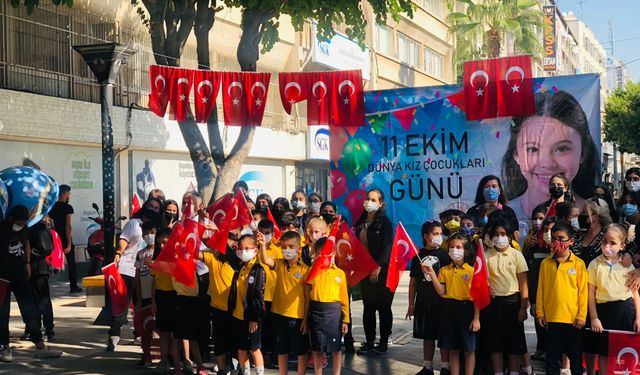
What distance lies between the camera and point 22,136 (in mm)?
16641

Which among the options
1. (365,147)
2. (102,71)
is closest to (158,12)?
(102,71)

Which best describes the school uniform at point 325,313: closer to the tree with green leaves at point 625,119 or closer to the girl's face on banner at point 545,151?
the girl's face on banner at point 545,151

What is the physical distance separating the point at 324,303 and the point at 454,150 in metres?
4.93

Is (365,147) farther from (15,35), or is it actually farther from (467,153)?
(15,35)

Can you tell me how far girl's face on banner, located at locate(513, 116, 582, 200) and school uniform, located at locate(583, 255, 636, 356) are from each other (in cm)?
392

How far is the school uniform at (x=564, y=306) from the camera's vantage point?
25.3 feet

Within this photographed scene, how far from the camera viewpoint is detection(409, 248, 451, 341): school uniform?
8.41 meters

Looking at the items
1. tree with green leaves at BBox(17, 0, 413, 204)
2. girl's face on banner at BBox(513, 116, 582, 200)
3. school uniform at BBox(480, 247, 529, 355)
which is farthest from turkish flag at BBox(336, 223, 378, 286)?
tree with green leaves at BBox(17, 0, 413, 204)

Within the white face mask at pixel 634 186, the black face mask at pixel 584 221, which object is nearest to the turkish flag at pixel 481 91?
the white face mask at pixel 634 186

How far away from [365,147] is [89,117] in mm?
7786

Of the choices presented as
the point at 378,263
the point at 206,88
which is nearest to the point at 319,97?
the point at 206,88

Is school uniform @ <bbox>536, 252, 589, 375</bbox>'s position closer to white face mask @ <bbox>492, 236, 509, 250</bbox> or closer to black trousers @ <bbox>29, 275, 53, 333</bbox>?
white face mask @ <bbox>492, 236, 509, 250</bbox>

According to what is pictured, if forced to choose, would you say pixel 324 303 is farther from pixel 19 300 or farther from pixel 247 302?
pixel 19 300

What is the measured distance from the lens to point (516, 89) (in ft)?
39.1
